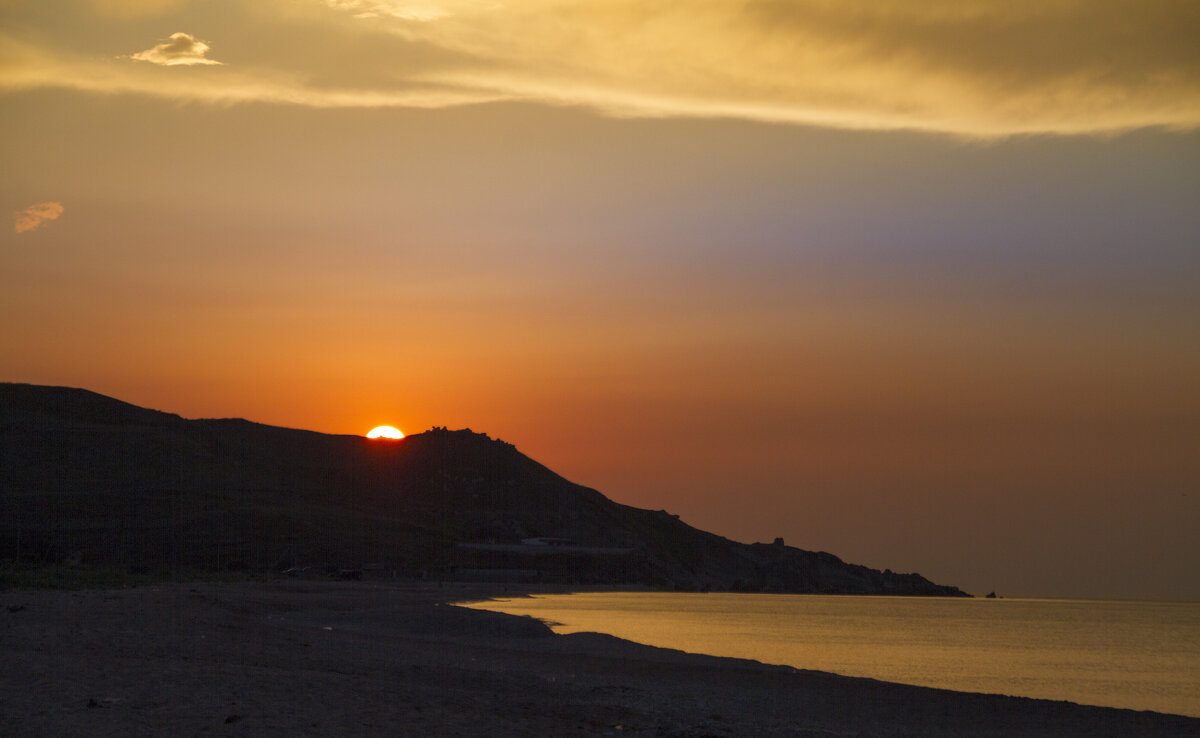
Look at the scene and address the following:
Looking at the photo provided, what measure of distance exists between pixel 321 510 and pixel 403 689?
111 meters

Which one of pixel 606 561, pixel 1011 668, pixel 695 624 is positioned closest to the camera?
pixel 1011 668

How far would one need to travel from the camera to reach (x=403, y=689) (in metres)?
19.6

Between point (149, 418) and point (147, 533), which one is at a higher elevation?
point (149, 418)

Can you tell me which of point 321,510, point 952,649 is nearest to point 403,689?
point 952,649

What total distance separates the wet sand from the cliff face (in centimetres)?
5874

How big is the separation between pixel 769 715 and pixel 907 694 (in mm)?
7907

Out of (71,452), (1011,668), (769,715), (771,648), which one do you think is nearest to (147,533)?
(71,452)

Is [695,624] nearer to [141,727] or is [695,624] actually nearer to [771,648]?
[771,648]

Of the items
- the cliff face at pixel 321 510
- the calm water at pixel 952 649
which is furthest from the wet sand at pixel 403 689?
the cliff face at pixel 321 510

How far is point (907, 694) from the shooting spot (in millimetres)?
28375

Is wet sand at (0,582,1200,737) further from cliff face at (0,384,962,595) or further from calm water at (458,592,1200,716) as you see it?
cliff face at (0,384,962,595)

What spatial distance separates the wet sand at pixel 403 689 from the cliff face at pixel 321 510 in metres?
58.7

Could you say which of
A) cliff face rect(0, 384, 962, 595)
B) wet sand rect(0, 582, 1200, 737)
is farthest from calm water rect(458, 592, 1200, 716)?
cliff face rect(0, 384, 962, 595)

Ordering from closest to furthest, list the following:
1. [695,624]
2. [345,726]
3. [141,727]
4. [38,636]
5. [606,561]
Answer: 1. [141,727]
2. [345,726]
3. [38,636]
4. [695,624]
5. [606,561]
